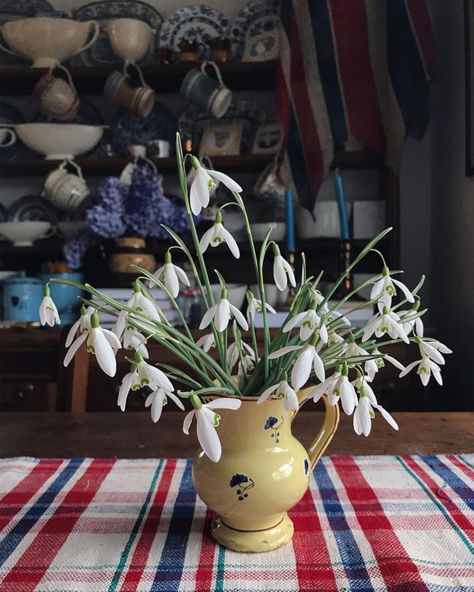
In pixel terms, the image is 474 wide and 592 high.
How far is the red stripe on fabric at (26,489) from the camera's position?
0.63 meters

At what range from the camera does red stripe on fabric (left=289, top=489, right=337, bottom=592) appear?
480mm

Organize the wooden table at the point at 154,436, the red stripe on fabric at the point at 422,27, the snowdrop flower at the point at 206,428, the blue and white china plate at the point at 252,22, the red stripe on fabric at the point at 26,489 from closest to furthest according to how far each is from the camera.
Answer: the snowdrop flower at the point at 206,428, the red stripe on fabric at the point at 26,489, the wooden table at the point at 154,436, the red stripe on fabric at the point at 422,27, the blue and white china plate at the point at 252,22

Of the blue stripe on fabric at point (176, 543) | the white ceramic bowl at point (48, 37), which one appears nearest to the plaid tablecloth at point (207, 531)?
the blue stripe on fabric at point (176, 543)

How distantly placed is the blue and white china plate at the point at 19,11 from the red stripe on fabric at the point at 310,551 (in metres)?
1.99

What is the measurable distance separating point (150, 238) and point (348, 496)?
140 cm

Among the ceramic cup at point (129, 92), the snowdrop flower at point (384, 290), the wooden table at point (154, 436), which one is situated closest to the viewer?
the snowdrop flower at point (384, 290)

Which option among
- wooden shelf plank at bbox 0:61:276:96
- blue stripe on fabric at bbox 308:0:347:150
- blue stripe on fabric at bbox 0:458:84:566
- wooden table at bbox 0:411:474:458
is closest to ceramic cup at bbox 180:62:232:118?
wooden shelf plank at bbox 0:61:276:96

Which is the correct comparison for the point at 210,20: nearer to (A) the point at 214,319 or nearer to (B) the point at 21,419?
(B) the point at 21,419

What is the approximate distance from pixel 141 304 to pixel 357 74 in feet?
5.43

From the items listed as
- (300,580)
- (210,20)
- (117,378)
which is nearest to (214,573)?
(300,580)

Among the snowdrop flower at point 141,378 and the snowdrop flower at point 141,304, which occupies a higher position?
the snowdrop flower at point 141,304

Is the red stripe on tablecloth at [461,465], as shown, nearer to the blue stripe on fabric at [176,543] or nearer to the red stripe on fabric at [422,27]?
the blue stripe on fabric at [176,543]

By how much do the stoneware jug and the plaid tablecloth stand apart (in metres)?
0.02

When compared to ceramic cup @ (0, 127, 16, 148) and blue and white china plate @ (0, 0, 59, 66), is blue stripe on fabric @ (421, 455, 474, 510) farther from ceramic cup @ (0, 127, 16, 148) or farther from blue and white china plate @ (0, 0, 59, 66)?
blue and white china plate @ (0, 0, 59, 66)
